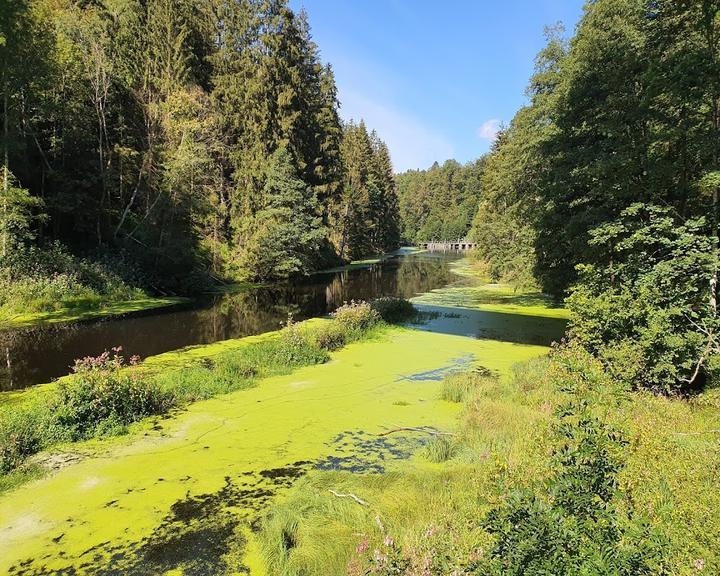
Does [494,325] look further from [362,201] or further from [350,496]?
[362,201]

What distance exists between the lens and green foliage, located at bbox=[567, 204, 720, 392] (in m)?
8.78

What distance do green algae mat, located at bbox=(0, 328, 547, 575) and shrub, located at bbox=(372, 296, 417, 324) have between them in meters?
7.27

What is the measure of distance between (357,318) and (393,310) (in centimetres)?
339

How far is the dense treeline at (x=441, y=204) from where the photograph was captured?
11569 centimetres

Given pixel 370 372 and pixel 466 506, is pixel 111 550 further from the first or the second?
pixel 370 372

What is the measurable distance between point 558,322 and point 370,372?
36.8ft

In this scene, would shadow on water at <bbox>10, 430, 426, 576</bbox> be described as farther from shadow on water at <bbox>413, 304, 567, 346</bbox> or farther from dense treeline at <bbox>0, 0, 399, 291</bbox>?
dense treeline at <bbox>0, 0, 399, 291</bbox>

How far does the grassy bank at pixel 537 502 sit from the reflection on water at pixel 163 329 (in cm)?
878

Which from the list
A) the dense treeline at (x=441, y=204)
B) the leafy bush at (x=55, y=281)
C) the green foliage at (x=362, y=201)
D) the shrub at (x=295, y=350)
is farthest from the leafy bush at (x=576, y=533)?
the dense treeline at (x=441, y=204)

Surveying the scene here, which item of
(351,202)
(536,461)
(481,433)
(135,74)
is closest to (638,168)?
(481,433)

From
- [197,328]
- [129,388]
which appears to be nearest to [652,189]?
[129,388]

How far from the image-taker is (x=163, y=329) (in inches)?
653

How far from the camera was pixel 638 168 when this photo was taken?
10.9 metres

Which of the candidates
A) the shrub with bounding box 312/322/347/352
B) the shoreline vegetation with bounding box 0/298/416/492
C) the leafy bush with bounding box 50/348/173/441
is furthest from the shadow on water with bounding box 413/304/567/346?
the leafy bush with bounding box 50/348/173/441
